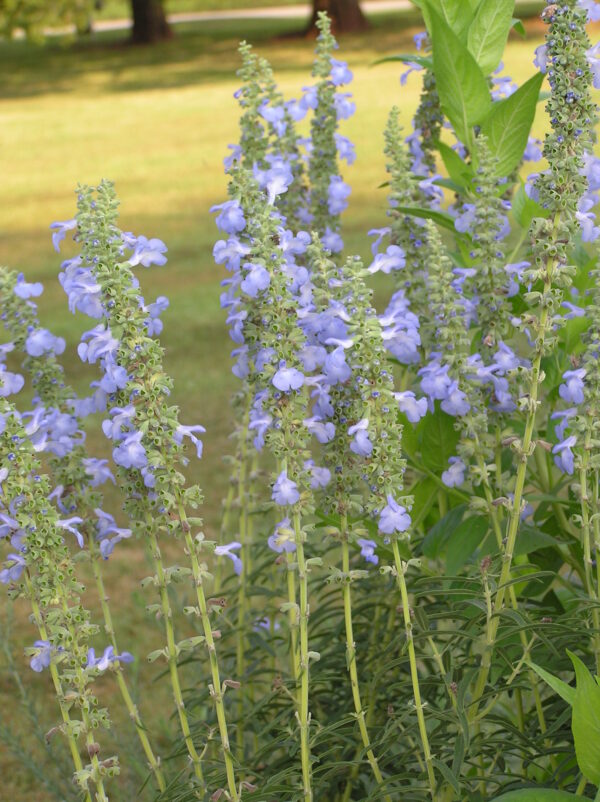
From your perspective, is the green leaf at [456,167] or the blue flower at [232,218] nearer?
the blue flower at [232,218]

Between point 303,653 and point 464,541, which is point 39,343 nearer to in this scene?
point 303,653

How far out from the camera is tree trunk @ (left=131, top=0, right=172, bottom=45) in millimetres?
28344

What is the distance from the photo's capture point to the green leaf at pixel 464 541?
6.86 feet

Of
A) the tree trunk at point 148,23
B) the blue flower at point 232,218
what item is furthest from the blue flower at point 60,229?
the tree trunk at point 148,23

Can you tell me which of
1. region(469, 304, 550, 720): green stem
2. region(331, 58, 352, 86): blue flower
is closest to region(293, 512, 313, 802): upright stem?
region(469, 304, 550, 720): green stem

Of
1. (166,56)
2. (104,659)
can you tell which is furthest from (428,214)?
(166,56)

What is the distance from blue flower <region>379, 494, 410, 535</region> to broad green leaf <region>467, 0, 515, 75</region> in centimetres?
108

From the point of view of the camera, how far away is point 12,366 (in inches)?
289

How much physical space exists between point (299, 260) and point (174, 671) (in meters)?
1.10

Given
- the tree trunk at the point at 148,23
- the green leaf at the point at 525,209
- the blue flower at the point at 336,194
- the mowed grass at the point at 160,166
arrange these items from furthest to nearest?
the tree trunk at the point at 148,23, the mowed grass at the point at 160,166, the blue flower at the point at 336,194, the green leaf at the point at 525,209

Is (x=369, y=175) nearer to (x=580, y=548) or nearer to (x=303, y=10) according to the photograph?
(x=580, y=548)

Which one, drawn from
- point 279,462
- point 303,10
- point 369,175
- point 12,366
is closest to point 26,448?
point 279,462

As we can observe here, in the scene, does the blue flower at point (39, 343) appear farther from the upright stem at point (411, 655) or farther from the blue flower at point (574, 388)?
the blue flower at point (574, 388)

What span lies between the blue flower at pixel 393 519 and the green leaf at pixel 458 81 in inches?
37.0
